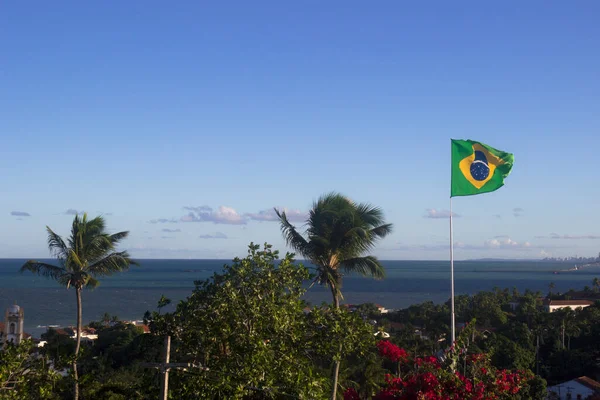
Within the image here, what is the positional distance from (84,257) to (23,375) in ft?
31.8

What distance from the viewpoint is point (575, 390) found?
35750mm

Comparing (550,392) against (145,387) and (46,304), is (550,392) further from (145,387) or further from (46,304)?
(46,304)

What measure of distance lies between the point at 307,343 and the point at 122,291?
163023 mm

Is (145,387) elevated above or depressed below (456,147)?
below

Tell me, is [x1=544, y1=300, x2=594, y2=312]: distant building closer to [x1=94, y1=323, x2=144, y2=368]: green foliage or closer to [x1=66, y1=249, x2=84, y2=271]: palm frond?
[x1=94, y1=323, x2=144, y2=368]: green foliage

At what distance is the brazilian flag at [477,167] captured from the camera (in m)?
17.2

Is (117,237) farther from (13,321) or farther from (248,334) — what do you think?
(248,334)

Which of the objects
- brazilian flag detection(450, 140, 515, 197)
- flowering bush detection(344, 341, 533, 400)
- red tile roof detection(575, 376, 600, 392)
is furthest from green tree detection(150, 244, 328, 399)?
red tile roof detection(575, 376, 600, 392)

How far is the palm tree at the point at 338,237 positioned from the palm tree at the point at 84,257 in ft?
18.9

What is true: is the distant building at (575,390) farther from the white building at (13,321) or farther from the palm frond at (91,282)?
the white building at (13,321)

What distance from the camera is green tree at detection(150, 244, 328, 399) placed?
991cm

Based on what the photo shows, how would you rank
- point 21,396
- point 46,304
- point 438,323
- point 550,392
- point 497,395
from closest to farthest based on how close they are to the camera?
1. point 21,396
2. point 497,395
3. point 550,392
4. point 438,323
5. point 46,304

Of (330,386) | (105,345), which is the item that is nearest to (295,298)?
(330,386)

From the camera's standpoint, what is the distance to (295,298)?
1086 centimetres
